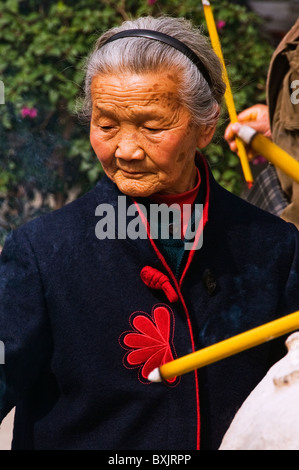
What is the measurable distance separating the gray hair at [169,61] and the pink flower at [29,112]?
6.95 feet

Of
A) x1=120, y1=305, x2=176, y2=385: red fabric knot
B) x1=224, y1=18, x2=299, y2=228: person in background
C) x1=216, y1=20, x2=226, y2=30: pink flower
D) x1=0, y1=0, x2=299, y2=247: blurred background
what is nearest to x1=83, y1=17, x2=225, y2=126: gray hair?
x1=120, y1=305, x2=176, y2=385: red fabric knot

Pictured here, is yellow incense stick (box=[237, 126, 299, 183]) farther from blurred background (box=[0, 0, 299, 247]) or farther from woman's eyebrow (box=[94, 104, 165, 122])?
blurred background (box=[0, 0, 299, 247])

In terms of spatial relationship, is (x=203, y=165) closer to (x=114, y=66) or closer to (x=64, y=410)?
(x=114, y=66)

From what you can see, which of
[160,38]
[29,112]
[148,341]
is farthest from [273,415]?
[29,112]

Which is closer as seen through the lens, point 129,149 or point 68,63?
point 129,149

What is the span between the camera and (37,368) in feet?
6.29

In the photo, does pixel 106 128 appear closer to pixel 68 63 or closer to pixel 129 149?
pixel 129 149

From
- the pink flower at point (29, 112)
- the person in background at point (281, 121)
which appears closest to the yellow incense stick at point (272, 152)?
the person in background at point (281, 121)

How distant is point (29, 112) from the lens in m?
4.17

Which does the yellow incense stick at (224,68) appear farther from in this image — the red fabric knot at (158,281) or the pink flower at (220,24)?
the pink flower at (220,24)

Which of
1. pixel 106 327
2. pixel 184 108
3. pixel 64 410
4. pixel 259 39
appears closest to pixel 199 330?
pixel 106 327

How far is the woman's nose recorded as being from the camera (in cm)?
182

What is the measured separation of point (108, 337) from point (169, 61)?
0.68 m

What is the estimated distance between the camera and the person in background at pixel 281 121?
2.88 meters
